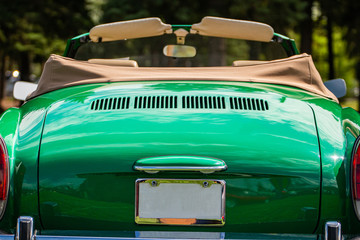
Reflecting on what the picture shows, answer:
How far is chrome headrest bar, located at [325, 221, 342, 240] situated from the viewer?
2.53m

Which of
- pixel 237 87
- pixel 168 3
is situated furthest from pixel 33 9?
pixel 237 87

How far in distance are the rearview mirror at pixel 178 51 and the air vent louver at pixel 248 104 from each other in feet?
6.15

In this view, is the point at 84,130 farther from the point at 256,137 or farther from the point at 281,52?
the point at 281,52

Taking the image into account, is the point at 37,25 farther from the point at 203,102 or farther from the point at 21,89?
the point at 203,102

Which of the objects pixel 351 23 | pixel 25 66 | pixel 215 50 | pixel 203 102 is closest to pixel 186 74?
pixel 203 102

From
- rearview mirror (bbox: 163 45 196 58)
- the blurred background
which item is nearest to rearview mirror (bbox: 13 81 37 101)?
rearview mirror (bbox: 163 45 196 58)

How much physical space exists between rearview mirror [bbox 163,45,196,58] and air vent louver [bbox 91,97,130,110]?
1.84 m

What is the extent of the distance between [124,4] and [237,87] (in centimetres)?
1468

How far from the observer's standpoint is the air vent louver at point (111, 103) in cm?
300

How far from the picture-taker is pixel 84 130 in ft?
9.21

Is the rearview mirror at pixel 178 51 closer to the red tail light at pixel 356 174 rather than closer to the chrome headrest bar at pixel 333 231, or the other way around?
the red tail light at pixel 356 174

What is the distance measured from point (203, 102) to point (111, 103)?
0.48 meters

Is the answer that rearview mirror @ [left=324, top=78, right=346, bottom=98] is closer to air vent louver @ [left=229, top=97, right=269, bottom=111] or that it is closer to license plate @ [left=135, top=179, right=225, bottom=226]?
air vent louver @ [left=229, top=97, right=269, bottom=111]

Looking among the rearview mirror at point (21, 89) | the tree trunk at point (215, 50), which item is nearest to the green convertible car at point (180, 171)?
the rearview mirror at point (21, 89)
